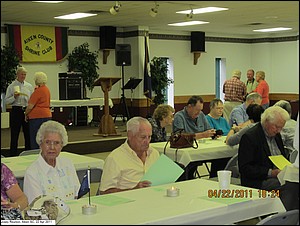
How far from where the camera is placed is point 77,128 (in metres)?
13.6

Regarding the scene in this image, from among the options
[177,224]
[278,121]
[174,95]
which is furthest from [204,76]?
[177,224]

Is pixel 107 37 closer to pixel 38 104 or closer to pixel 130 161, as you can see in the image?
pixel 38 104

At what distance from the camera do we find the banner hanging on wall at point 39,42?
1296 centimetres

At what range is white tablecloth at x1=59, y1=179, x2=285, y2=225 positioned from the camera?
2.95 m

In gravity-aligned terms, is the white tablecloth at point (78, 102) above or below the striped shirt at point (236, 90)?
below

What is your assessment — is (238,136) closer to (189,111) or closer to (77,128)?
(189,111)

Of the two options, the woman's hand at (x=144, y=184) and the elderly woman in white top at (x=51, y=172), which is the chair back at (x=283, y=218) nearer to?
the woman's hand at (x=144, y=184)

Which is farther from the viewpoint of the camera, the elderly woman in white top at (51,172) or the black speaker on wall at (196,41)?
the black speaker on wall at (196,41)

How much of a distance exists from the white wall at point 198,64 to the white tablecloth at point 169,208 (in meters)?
10.2

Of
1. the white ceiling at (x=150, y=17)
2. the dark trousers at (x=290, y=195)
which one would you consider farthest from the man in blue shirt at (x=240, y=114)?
the dark trousers at (x=290, y=195)

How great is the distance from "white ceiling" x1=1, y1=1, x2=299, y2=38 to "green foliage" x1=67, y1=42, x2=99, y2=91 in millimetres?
704

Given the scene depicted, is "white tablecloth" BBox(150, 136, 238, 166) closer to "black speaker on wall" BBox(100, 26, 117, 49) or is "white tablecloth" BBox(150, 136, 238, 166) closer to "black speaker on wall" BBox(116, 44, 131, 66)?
"black speaker on wall" BBox(116, 44, 131, 66)

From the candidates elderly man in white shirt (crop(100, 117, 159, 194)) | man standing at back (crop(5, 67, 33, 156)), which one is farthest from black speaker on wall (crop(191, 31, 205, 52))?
elderly man in white shirt (crop(100, 117, 159, 194))

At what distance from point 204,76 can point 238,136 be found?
36.6 feet
